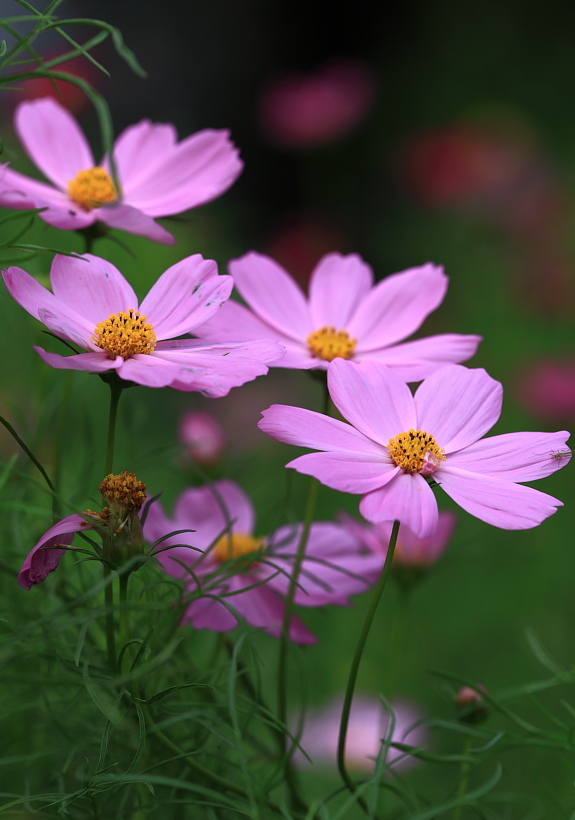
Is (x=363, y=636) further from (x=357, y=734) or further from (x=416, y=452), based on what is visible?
(x=357, y=734)

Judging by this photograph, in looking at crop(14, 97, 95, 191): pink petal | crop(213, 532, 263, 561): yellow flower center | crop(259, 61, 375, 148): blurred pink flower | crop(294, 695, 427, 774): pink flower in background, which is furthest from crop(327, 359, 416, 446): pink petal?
crop(259, 61, 375, 148): blurred pink flower

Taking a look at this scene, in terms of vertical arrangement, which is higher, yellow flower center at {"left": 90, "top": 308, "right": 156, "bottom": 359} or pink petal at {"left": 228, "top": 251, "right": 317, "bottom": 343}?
pink petal at {"left": 228, "top": 251, "right": 317, "bottom": 343}

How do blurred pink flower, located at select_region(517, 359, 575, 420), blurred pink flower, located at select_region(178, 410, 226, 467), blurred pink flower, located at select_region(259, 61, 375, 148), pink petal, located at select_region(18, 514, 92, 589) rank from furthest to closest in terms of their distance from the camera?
1. blurred pink flower, located at select_region(259, 61, 375, 148)
2. blurred pink flower, located at select_region(517, 359, 575, 420)
3. blurred pink flower, located at select_region(178, 410, 226, 467)
4. pink petal, located at select_region(18, 514, 92, 589)

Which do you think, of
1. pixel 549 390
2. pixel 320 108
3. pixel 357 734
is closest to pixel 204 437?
pixel 357 734

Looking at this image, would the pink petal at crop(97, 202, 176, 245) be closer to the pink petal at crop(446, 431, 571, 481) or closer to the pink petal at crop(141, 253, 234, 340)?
the pink petal at crop(141, 253, 234, 340)

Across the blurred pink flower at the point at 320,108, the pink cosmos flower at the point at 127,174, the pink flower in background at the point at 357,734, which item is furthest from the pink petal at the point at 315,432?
the blurred pink flower at the point at 320,108

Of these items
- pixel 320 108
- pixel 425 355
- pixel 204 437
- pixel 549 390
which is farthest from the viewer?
pixel 320 108

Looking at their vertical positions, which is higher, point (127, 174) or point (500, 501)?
point (127, 174)

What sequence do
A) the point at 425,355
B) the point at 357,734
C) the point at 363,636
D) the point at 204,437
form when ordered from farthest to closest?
the point at 357,734
the point at 204,437
the point at 425,355
the point at 363,636
